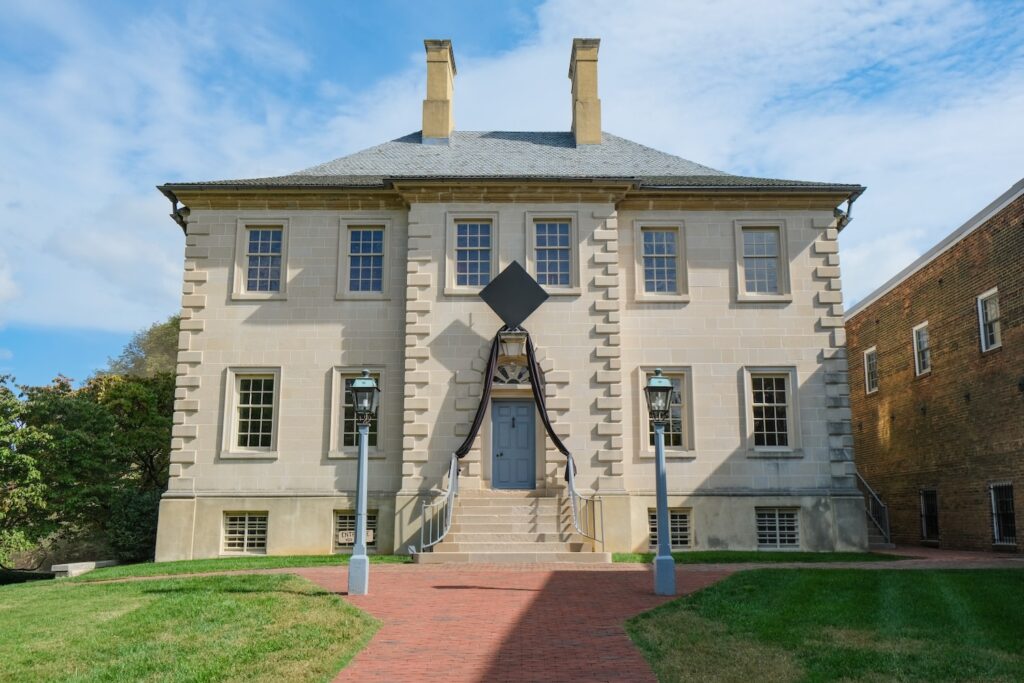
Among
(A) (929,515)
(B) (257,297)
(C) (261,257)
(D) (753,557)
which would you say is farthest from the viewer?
(A) (929,515)

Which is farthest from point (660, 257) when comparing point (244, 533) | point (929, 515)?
point (244, 533)

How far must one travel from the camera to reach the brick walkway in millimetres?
8172

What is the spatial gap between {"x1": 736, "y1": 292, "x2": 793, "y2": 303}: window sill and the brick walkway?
26.4 ft

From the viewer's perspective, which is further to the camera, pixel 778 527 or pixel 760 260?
pixel 760 260

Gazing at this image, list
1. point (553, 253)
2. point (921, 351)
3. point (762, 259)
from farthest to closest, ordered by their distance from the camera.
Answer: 1. point (921, 351)
2. point (762, 259)
3. point (553, 253)

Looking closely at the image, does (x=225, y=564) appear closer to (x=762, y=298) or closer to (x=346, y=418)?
(x=346, y=418)

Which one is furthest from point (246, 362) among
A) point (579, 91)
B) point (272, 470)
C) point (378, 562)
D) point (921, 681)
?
point (921, 681)

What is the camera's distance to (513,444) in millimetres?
20625

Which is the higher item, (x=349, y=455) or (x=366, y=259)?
(x=366, y=259)

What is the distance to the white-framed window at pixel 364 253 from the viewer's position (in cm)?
2155

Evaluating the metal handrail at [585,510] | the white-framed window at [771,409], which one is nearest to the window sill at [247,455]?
the metal handrail at [585,510]

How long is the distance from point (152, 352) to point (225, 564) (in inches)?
1185

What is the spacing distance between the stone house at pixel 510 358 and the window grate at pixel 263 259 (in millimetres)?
54

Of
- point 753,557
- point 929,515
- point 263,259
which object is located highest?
point 263,259
